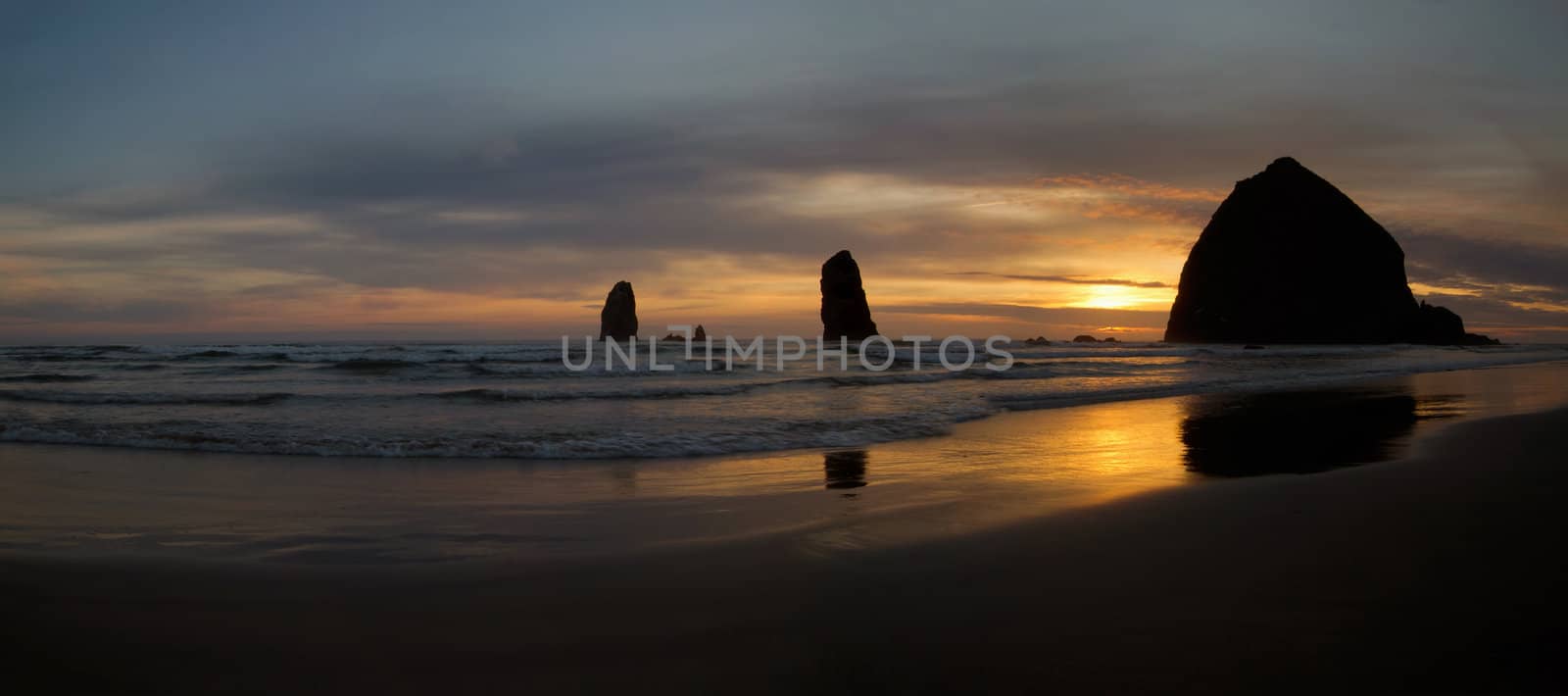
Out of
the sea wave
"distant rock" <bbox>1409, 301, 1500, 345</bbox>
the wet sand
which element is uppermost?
"distant rock" <bbox>1409, 301, 1500, 345</bbox>

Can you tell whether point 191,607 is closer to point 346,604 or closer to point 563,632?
point 346,604

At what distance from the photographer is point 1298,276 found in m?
76.3

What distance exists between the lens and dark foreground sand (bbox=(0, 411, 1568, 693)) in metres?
2.44

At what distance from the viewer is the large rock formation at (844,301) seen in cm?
7069

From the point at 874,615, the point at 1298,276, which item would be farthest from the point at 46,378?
the point at 1298,276

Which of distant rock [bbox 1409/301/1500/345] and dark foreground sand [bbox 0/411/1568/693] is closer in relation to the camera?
dark foreground sand [bbox 0/411/1568/693]

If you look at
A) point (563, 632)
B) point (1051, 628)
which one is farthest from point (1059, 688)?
point (563, 632)

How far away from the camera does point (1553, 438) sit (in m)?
7.75

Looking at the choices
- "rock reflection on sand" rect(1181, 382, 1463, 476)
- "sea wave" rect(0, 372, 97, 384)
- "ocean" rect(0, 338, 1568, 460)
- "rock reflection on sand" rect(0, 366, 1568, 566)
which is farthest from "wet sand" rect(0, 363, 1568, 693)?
"sea wave" rect(0, 372, 97, 384)

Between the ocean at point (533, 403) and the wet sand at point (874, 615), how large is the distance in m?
4.53

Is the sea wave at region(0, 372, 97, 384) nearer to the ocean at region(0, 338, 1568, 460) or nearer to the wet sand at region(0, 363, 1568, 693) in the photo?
the ocean at region(0, 338, 1568, 460)

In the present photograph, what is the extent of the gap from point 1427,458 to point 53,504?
34.8 ft

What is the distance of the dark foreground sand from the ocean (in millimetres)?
4579

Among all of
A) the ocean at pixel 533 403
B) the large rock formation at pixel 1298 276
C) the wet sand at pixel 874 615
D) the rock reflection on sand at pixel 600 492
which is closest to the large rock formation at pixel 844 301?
the large rock formation at pixel 1298 276
